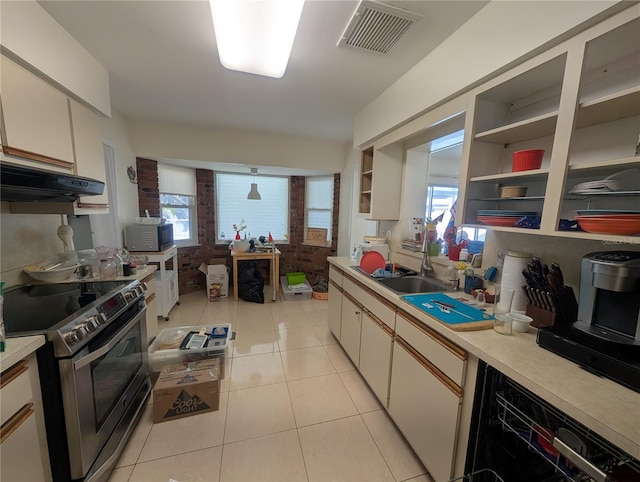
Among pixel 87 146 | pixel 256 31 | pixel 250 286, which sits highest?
pixel 256 31

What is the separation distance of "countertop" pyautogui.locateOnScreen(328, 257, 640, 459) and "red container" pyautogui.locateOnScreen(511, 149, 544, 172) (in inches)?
31.6

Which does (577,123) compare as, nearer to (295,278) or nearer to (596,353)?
(596,353)

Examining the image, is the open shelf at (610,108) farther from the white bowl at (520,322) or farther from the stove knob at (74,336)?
the stove knob at (74,336)

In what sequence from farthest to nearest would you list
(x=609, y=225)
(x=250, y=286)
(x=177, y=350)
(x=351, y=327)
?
(x=250, y=286) → (x=351, y=327) → (x=177, y=350) → (x=609, y=225)

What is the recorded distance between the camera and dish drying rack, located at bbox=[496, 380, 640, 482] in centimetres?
72

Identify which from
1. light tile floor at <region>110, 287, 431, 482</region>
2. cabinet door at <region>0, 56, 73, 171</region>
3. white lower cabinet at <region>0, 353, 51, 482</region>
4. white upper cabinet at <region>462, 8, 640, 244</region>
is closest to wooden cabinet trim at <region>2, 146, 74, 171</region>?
cabinet door at <region>0, 56, 73, 171</region>

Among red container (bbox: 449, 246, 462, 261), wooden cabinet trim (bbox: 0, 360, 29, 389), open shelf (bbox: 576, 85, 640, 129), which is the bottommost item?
wooden cabinet trim (bbox: 0, 360, 29, 389)

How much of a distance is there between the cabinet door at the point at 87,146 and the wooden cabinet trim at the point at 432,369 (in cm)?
245

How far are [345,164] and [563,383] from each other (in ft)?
12.2

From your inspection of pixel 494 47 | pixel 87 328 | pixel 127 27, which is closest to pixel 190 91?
pixel 127 27

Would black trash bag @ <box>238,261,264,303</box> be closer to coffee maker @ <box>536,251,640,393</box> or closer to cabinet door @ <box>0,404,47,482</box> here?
cabinet door @ <box>0,404,47,482</box>

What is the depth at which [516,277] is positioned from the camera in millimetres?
1303

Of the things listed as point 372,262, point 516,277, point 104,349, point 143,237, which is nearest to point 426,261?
point 372,262

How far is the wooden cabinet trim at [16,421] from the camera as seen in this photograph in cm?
86
